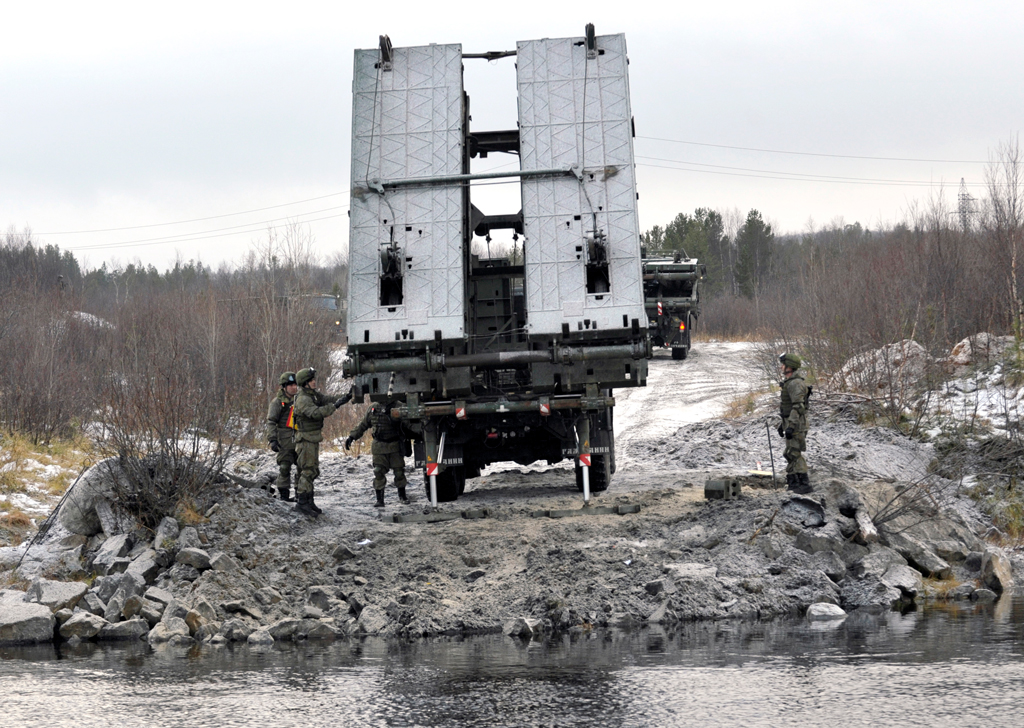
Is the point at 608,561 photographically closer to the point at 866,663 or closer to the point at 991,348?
the point at 866,663

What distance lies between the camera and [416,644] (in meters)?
9.88

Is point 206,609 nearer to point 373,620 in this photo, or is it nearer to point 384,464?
point 373,620

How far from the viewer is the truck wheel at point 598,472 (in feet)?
49.2

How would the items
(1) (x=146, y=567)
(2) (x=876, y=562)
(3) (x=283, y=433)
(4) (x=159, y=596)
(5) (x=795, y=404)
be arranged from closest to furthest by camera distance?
(4) (x=159, y=596), (2) (x=876, y=562), (1) (x=146, y=567), (5) (x=795, y=404), (3) (x=283, y=433)

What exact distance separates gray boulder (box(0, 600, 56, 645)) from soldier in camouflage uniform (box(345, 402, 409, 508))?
4.95 m

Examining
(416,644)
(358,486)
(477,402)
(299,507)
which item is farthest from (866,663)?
(358,486)

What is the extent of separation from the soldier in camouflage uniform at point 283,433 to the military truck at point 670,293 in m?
20.8

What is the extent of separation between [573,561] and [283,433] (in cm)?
552

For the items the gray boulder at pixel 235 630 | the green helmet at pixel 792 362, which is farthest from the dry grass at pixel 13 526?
the green helmet at pixel 792 362

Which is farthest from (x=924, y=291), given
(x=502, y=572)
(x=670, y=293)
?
(x=502, y=572)

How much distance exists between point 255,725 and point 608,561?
5.05 meters

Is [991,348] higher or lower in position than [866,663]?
higher

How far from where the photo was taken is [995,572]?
39.3 feet

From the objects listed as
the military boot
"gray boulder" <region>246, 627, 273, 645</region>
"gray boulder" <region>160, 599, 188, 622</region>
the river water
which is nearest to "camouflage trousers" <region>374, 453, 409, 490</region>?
the military boot
